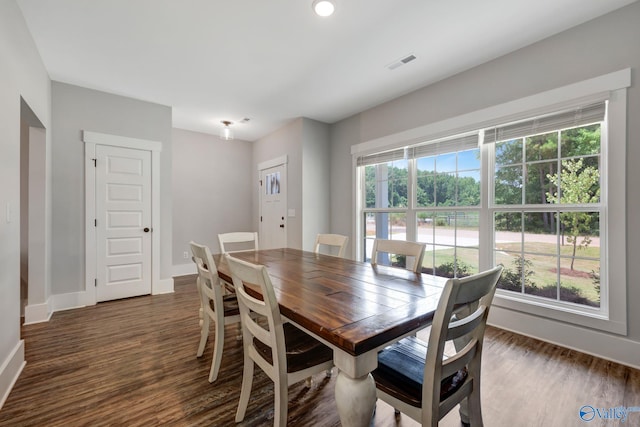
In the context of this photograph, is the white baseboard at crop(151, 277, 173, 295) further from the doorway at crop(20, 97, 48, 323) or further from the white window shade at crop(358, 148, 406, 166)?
the white window shade at crop(358, 148, 406, 166)

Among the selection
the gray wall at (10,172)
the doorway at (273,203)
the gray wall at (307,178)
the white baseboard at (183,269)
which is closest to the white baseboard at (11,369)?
the gray wall at (10,172)

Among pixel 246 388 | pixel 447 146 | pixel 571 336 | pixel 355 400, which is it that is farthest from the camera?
pixel 447 146

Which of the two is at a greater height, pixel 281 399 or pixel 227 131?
pixel 227 131

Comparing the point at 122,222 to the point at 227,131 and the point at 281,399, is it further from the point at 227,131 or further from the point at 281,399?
the point at 281,399

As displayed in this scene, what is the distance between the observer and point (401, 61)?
267cm

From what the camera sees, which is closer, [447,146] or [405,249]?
[405,249]

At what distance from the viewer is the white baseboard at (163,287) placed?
3736mm

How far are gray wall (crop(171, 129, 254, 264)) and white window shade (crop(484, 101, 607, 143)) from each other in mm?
4384

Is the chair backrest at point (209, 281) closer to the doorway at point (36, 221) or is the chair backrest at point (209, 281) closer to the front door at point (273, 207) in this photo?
the doorway at point (36, 221)

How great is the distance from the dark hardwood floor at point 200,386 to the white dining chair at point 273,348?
12.7 inches

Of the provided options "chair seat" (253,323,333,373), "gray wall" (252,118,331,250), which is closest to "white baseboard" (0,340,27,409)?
"chair seat" (253,323,333,373)

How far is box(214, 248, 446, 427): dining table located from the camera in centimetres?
95

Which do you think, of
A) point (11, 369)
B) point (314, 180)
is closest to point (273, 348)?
point (11, 369)

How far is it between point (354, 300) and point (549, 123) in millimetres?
2430
